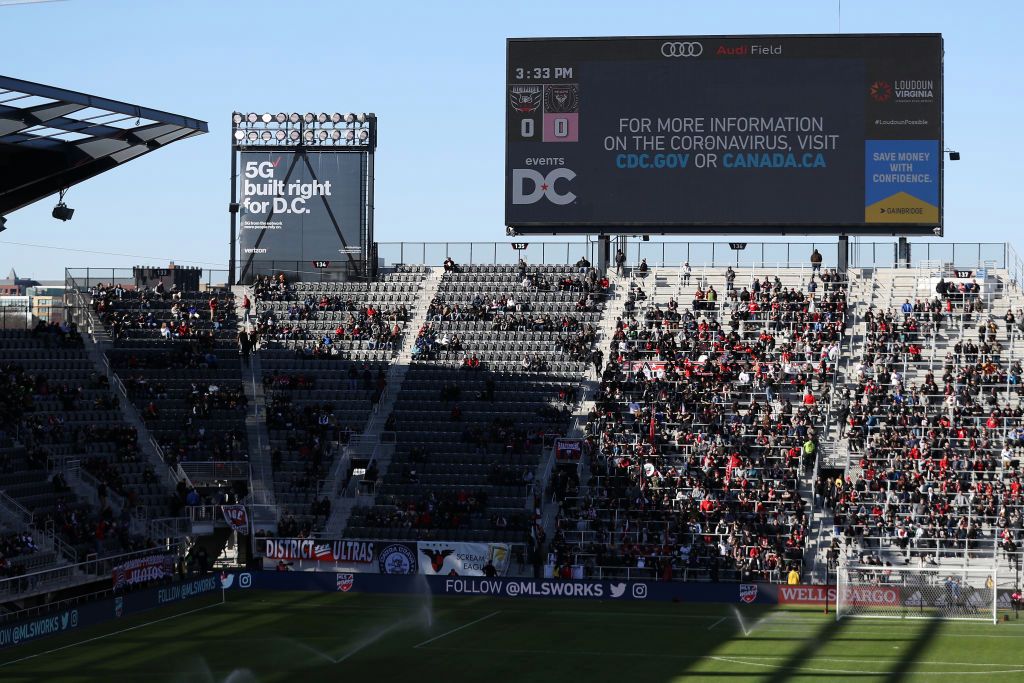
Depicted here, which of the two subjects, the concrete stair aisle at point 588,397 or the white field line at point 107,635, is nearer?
the white field line at point 107,635

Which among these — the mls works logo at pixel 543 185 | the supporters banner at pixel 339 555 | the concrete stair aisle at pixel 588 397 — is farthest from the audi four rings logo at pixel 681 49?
the supporters banner at pixel 339 555

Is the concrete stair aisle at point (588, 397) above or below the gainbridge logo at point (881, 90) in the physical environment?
below

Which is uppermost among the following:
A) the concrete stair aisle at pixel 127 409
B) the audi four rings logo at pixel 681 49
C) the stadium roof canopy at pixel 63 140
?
the audi four rings logo at pixel 681 49

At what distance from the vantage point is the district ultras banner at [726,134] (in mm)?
59812

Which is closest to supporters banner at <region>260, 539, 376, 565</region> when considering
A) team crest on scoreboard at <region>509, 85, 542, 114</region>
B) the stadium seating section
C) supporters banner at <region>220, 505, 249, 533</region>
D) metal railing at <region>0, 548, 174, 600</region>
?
supporters banner at <region>220, 505, 249, 533</region>

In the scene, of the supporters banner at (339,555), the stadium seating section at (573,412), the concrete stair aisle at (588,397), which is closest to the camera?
the stadium seating section at (573,412)

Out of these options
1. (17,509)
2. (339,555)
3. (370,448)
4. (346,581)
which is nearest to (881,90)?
(370,448)

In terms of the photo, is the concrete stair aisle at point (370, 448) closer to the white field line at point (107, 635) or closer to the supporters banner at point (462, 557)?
the supporters banner at point (462, 557)

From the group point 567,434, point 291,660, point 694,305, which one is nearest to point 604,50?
point 694,305

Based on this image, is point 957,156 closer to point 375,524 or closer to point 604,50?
point 604,50

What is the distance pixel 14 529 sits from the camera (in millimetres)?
45781

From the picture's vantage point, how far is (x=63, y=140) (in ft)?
123

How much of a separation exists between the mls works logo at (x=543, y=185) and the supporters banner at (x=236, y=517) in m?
17.7

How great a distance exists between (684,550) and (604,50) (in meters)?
21.2
